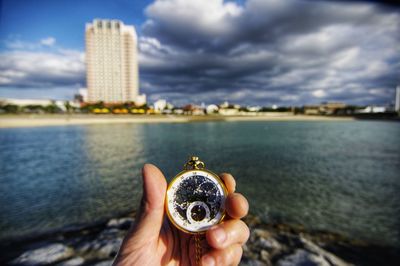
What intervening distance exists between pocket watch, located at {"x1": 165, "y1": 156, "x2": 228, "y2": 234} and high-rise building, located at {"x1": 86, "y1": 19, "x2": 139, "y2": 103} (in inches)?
7175

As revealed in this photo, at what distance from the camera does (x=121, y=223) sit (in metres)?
8.37

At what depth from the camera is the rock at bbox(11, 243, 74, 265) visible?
19.5 ft

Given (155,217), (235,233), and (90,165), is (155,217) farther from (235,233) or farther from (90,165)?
(90,165)

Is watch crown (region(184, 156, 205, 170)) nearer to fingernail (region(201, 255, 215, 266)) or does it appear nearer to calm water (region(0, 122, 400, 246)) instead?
fingernail (region(201, 255, 215, 266))

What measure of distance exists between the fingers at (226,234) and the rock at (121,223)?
665 cm

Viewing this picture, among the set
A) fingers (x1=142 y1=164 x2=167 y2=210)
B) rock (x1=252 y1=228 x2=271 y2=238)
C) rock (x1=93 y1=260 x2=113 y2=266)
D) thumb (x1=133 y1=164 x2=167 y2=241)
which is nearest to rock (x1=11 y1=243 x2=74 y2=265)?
rock (x1=93 y1=260 x2=113 y2=266)

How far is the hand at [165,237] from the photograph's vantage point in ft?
7.23

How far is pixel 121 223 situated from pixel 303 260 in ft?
18.9

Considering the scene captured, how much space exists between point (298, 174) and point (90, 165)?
1676 cm

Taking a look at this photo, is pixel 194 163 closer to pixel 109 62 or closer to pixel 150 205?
pixel 150 205

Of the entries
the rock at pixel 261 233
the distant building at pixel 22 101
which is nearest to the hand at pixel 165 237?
the rock at pixel 261 233

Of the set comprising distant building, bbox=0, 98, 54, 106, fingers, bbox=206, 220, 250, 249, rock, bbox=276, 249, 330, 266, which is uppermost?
distant building, bbox=0, 98, 54, 106

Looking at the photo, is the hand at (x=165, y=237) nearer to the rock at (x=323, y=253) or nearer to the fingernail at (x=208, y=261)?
the fingernail at (x=208, y=261)

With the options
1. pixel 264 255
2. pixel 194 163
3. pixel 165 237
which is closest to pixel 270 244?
pixel 264 255
